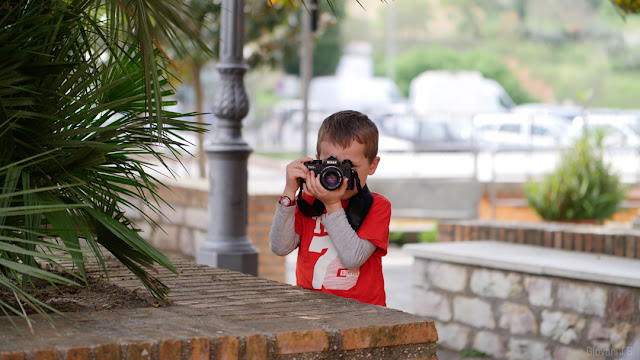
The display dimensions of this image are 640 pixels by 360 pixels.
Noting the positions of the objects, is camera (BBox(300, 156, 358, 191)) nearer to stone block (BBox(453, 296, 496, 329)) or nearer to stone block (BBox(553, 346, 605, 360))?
stone block (BBox(553, 346, 605, 360))

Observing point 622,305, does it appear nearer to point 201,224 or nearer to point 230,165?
point 230,165

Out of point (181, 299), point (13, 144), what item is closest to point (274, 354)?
point (181, 299)

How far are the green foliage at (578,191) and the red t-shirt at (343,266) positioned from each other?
6005 mm

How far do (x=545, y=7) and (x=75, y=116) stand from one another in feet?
170

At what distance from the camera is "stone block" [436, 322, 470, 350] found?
5.08 meters

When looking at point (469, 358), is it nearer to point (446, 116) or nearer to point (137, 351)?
point (137, 351)

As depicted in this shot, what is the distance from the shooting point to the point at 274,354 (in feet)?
6.52

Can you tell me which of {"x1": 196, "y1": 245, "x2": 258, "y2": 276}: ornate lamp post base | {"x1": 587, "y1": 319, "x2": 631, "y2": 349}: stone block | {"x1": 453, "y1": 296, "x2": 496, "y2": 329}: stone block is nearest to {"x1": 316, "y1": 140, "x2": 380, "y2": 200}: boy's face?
{"x1": 587, "y1": 319, "x2": 631, "y2": 349}: stone block

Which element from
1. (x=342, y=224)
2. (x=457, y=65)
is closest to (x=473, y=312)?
(x=342, y=224)

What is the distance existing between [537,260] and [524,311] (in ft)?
0.99

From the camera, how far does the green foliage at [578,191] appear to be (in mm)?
8375

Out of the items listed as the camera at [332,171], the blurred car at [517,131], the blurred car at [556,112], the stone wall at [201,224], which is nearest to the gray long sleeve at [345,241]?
the camera at [332,171]

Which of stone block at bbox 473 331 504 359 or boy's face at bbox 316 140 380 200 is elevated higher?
boy's face at bbox 316 140 380 200

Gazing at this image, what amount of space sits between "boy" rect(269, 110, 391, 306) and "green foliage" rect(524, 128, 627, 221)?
19.7 ft
